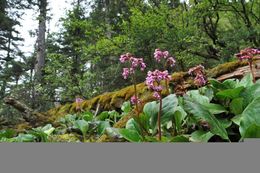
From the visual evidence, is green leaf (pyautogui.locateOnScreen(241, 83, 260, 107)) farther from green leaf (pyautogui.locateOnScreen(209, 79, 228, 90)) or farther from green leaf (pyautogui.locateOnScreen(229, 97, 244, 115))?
green leaf (pyautogui.locateOnScreen(209, 79, 228, 90))

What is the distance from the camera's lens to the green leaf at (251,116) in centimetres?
161

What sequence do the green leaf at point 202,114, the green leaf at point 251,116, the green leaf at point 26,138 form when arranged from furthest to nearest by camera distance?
the green leaf at point 26,138 < the green leaf at point 202,114 < the green leaf at point 251,116

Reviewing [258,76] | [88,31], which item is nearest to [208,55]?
[88,31]

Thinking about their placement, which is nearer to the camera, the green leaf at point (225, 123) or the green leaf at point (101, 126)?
the green leaf at point (225, 123)

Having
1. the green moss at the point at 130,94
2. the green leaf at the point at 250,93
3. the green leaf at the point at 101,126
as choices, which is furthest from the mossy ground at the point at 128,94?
the green leaf at the point at 250,93

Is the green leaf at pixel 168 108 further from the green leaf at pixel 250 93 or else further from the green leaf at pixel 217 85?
A: the green leaf at pixel 217 85

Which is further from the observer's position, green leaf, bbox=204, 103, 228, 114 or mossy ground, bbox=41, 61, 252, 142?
mossy ground, bbox=41, 61, 252, 142

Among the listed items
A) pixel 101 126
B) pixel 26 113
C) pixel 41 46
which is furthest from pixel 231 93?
pixel 41 46

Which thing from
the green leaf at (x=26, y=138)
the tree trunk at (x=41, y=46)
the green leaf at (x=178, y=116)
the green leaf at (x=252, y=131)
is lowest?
the green leaf at (x=26, y=138)

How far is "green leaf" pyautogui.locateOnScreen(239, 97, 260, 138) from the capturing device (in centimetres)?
161

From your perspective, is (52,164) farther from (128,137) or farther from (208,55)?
(208,55)

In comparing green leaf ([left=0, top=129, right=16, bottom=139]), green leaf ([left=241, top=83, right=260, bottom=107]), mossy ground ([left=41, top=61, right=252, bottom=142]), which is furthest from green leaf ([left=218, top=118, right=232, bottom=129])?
green leaf ([left=0, top=129, right=16, bottom=139])

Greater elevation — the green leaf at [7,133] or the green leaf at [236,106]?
the green leaf at [236,106]

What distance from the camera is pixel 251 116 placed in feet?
5.38
